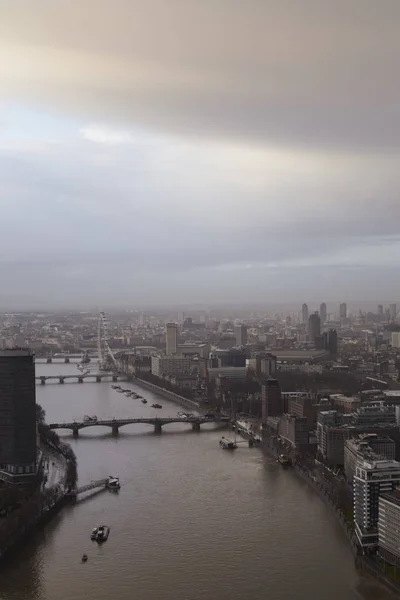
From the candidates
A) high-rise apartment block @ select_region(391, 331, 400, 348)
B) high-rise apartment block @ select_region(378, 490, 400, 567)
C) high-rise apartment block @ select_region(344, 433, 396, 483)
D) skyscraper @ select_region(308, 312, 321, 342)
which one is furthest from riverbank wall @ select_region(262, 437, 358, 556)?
skyscraper @ select_region(308, 312, 321, 342)

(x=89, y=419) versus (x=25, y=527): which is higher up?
(x=89, y=419)

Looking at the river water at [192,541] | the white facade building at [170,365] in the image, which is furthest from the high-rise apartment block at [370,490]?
the white facade building at [170,365]

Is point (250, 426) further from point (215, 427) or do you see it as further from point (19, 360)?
point (19, 360)

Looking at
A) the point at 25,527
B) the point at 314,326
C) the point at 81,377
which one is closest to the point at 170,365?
the point at 81,377

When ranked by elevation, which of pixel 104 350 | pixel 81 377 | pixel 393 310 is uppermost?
pixel 393 310

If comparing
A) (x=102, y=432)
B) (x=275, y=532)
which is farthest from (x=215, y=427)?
(x=275, y=532)

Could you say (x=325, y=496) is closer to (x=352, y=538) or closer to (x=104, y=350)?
(x=352, y=538)
